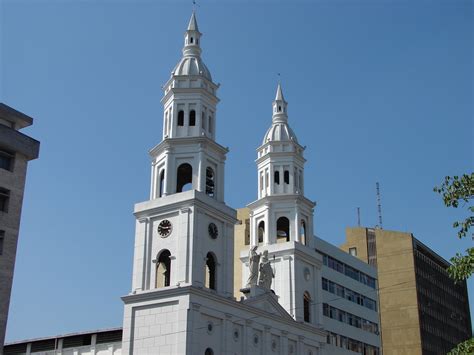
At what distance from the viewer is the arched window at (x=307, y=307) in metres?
56.2

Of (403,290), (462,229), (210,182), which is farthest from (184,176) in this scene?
(403,290)

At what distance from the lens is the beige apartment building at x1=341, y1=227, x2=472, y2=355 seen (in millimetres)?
97375

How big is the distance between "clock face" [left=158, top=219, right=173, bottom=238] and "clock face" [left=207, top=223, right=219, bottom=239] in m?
2.46

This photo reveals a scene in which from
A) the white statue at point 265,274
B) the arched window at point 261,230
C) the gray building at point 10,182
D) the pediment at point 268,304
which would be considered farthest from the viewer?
the arched window at point 261,230

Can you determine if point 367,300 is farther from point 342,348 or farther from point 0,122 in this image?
point 0,122

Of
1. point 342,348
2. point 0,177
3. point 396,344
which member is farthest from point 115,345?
point 396,344

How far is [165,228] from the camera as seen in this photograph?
4650 centimetres

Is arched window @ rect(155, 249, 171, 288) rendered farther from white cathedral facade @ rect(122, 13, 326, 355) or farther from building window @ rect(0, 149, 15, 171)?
building window @ rect(0, 149, 15, 171)

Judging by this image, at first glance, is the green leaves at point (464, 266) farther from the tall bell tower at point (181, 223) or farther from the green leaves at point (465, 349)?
the tall bell tower at point (181, 223)

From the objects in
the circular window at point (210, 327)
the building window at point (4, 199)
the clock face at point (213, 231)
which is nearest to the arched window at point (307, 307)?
the clock face at point (213, 231)

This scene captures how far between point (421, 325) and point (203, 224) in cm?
6092

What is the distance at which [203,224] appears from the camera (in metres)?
46.4

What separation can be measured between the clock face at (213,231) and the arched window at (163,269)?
306 centimetres

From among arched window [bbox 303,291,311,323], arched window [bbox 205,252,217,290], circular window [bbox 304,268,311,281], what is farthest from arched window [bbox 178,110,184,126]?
arched window [bbox 303,291,311,323]
